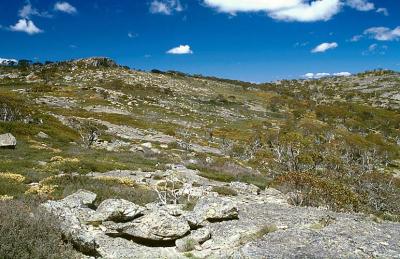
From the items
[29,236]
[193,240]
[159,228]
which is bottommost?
[193,240]

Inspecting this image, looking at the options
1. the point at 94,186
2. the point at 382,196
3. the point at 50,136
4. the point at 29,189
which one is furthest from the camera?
the point at 50,136

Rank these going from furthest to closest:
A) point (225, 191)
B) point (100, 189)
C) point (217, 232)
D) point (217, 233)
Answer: point (225, 191) < point (100, 189) < point (217, 232) < point (217, 233)

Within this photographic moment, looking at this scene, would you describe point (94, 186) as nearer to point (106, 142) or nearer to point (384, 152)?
point (106, 142)

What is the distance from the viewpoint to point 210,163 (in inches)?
1815

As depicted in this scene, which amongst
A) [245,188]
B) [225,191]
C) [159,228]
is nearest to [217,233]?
[159,228]

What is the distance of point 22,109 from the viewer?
6525 centimetres

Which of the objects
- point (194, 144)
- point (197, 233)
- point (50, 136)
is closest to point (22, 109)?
point (50, 136)

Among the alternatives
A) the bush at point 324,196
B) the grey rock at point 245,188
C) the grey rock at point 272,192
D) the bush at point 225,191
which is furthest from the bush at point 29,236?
the grey rock at point 245,188

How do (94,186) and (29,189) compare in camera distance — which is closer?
(29,189)

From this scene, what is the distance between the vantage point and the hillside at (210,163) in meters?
16.6

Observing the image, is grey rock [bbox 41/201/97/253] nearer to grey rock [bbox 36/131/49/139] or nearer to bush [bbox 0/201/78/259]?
bush [bbox 0/201/78/259]

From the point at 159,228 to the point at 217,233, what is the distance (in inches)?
90.1

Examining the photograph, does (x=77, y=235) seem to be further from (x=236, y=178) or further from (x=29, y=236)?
(x=236, y=178)

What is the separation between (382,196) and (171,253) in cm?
2644
